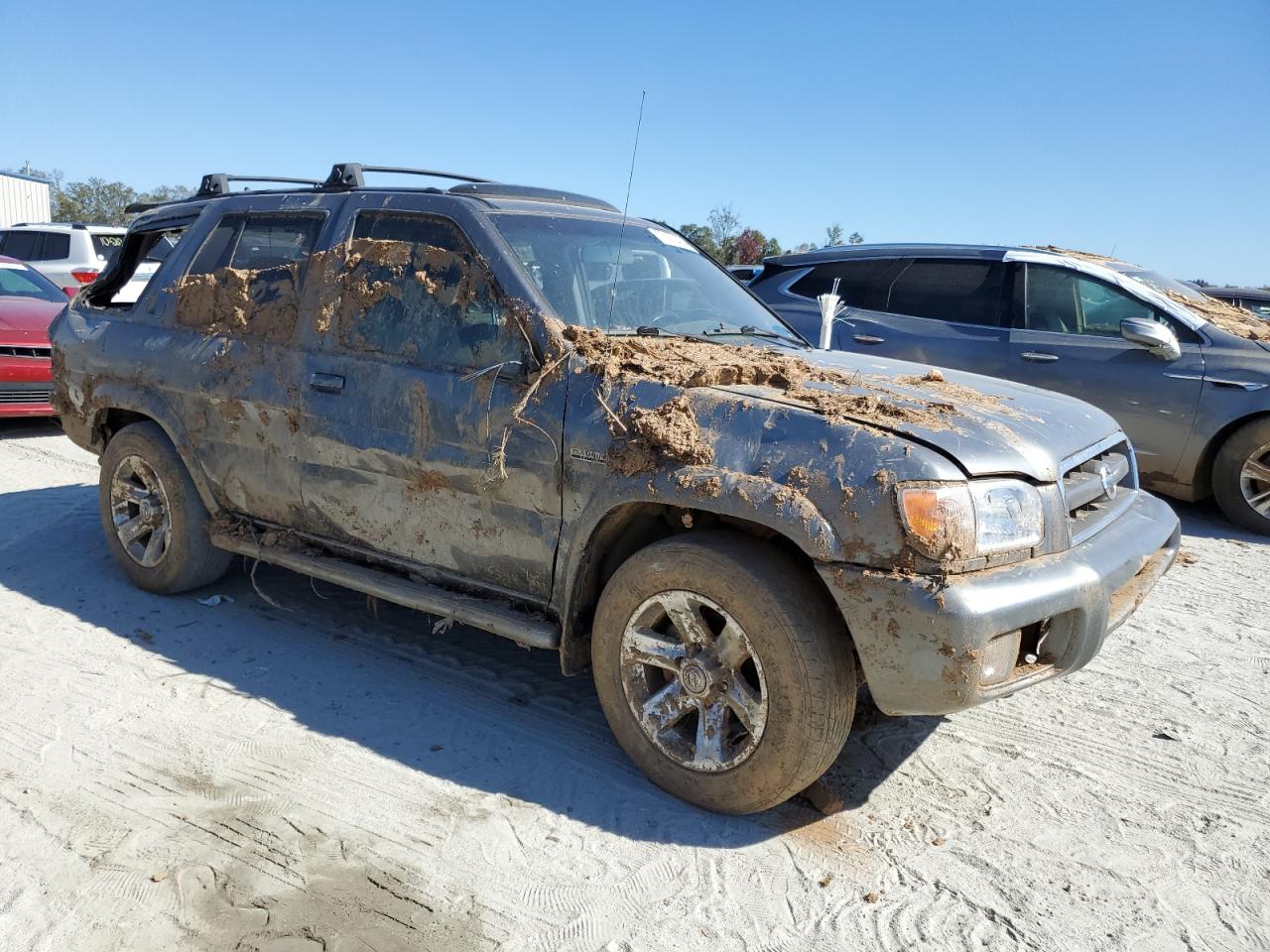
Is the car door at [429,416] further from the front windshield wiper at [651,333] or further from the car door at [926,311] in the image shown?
the car door at [926,311]

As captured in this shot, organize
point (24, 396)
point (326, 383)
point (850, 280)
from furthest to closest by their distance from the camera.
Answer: point (24, 396) < point (850, 280) < point (326, 383)

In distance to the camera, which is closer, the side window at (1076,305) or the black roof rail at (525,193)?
the black roof rail at (525,193)

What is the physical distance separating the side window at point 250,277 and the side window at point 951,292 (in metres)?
4.97

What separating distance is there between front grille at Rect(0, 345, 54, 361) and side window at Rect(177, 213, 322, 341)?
5.02 m

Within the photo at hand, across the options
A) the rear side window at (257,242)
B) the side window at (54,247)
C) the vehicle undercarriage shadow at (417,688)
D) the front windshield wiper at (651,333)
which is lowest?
the vehicle undercarriage shadow at (417,688)

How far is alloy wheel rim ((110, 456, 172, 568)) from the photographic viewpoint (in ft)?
16.0

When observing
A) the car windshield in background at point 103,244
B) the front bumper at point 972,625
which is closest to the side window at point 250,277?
the front bumper at point 972,625

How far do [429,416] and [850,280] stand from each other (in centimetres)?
522

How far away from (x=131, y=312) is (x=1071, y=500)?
4.50 meters

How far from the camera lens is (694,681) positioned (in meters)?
3.15

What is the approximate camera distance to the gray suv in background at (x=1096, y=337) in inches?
267

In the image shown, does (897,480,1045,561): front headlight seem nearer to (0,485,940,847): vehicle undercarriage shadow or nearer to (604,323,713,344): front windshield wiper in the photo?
(0,485,940,847): vehicle undercarriage shadow

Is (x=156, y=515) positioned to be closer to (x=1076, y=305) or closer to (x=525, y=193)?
(x=525, y=193)

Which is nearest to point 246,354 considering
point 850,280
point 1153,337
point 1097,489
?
point 1097,489
